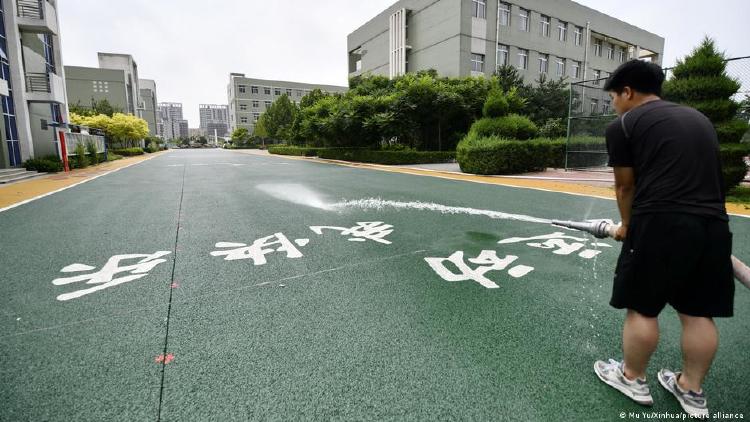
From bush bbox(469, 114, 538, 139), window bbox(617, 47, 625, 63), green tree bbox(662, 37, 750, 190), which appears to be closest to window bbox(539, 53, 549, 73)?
window bbox(617, 47, 625, 63)

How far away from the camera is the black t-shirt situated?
1711 mm

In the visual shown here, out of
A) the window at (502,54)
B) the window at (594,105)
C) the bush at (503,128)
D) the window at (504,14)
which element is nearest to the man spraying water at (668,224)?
the bush at (503,128)

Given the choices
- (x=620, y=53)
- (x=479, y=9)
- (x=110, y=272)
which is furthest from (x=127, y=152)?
(x=620, y=53)

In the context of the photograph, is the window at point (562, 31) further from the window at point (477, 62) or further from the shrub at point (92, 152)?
the shrub at point (92, 152)

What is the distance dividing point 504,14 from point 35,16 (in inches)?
1221

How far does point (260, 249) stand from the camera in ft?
15.8

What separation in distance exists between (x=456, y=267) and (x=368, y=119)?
18834 millimetres

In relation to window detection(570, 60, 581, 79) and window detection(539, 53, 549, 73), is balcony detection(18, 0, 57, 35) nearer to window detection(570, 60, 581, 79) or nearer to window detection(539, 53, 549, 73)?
window detection(539, 53, 549, 73)

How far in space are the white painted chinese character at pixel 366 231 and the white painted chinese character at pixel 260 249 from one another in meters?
0.64

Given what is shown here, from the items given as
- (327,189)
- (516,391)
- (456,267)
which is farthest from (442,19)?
(516,391)

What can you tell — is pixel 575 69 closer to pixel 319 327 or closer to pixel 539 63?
pixel 539 63

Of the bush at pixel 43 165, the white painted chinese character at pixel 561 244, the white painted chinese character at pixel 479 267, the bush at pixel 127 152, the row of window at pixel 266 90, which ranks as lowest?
the white painted chinese character at pixel 479 267

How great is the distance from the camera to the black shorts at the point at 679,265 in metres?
1.72

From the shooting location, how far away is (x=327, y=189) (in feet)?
36.0
